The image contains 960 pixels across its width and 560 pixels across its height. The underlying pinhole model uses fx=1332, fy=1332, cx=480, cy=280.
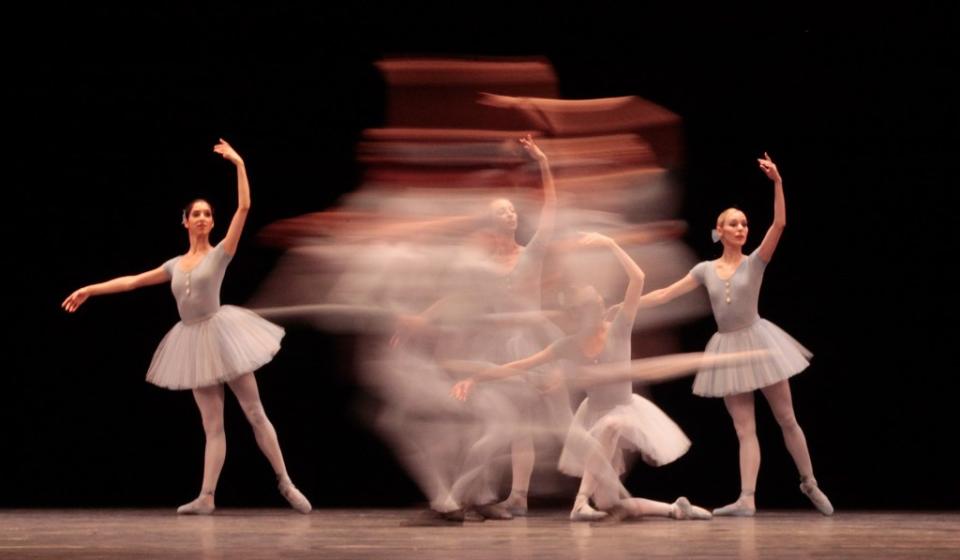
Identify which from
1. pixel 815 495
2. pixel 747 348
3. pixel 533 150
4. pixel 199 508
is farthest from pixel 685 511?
pixel 199 508

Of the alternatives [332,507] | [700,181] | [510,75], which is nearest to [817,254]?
[700,181]

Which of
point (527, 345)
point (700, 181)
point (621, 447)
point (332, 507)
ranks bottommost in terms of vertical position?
point (332, 507)

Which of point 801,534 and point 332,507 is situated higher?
point 801,534

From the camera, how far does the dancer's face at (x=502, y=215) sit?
210 inches

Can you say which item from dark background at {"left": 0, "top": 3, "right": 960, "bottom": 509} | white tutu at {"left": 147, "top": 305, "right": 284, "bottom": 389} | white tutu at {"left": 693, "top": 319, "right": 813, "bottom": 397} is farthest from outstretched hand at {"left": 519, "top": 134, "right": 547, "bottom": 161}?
white tutu at {"left": 147, "top": 305, "right": 284, "bottom": 389}

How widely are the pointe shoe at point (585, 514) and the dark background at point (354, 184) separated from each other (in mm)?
1452

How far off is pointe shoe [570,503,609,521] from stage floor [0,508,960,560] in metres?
0.08

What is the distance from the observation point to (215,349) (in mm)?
5586

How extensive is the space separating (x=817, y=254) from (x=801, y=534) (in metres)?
2.10

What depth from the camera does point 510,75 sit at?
559cm

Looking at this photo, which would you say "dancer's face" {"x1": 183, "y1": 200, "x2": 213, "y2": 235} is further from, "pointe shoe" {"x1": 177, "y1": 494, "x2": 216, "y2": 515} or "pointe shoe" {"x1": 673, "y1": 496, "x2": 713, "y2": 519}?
"pointe shoe" {"x1": 673, "y1": 496, "x2": 713, "y2": 519}

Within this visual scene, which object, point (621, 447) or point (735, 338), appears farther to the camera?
point (735, 338)

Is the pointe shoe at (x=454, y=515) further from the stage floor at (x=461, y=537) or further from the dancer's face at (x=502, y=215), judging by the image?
the dancer's face at (x=502, y=215)

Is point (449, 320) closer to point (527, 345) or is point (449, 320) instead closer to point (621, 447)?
point (527, 345)
